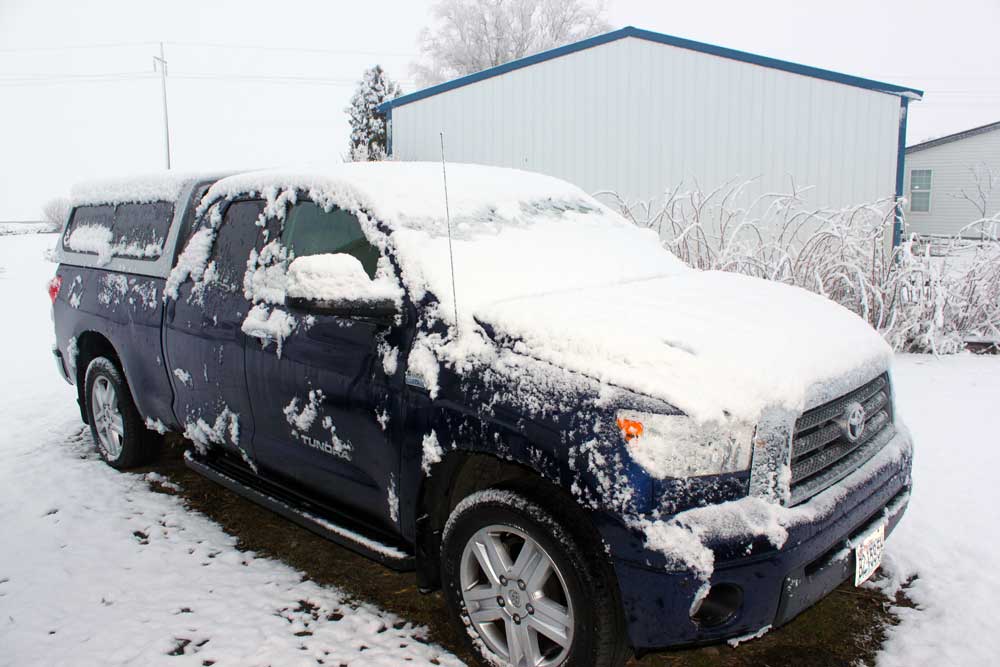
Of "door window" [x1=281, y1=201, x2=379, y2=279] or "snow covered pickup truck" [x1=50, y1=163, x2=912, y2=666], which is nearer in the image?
"snow covered pickup truck" [x1=50, y1=163, x2=912, y2=666]

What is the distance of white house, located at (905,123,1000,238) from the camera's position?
28531 mm

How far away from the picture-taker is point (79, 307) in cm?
484

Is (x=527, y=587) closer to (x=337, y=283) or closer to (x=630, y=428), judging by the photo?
(x=630, y=428)

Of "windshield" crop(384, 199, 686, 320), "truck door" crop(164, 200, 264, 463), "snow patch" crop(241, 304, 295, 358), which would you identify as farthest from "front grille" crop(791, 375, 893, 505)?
"truck door" crop(164, 200, 264, 463)

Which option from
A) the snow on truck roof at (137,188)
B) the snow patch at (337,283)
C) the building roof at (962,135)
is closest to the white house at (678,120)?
the snow on truck roof at (137,188)

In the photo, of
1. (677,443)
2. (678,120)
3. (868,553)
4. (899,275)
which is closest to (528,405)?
(677,443)

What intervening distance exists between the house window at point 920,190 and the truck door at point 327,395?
3161 cm

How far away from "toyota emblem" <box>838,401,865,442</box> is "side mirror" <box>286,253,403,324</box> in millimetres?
1623

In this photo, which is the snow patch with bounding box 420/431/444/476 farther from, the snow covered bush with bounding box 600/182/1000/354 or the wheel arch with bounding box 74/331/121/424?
the snow covered bush with bounding box 600/182/1000/354

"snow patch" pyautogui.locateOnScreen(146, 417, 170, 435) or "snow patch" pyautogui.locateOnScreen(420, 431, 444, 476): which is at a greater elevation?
"snow patch" pyautogui.locateOnScreen(420, 431, 444, 476)

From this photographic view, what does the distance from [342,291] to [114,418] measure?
2.90m

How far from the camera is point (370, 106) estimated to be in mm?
32719

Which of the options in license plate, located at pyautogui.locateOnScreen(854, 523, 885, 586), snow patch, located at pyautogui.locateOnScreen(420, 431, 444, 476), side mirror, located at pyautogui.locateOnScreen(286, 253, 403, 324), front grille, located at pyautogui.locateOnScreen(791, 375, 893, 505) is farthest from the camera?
side mirror, located at pyautogui.locateOnScreen(286, 253, 403, 324)

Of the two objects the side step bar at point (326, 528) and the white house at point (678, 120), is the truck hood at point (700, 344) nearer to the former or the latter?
the side step bar at point (326, 528)
